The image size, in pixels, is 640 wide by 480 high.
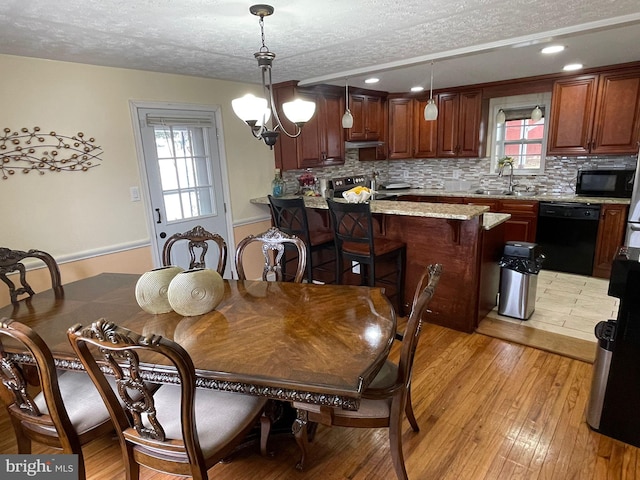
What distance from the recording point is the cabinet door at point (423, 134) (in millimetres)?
5277

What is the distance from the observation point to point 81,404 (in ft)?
5.35

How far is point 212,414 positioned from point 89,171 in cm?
250

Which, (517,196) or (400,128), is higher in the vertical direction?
(400,128)

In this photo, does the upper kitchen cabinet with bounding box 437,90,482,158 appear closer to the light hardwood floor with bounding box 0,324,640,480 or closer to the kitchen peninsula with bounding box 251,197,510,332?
the kitchen peninsula with bounding box 251,197,510,332

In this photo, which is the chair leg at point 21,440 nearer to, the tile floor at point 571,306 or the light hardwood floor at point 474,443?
the light hardwood floor at point 474,443

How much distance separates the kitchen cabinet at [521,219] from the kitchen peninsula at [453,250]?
1.39 metres

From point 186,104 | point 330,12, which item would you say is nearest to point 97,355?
point 330,12

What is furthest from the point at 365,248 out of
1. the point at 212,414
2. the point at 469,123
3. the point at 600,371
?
the point at 469,123

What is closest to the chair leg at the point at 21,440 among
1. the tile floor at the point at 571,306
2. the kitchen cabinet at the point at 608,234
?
the tile floor at the point at 571,306

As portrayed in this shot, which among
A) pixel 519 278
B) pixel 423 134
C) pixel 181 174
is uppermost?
pixel 423 134

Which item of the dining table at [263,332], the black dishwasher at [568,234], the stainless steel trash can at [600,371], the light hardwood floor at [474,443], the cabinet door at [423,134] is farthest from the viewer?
the cabinet door at [423,134]

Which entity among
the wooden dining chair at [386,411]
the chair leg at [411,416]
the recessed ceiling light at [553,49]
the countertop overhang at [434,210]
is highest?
the recessed ceiling light at [553,49]

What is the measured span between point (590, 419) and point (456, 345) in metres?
1.00

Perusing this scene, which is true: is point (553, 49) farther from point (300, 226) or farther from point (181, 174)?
point (181, 174)
